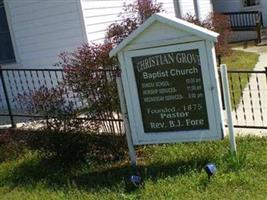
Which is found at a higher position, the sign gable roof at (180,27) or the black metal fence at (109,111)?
the sign gable roof at (180,27)

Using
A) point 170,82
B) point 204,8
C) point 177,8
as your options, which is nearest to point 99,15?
point 170,82

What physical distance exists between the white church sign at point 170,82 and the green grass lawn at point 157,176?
37cm

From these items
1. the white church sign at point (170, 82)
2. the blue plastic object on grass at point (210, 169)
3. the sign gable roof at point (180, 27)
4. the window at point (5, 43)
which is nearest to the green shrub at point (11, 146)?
the white church sign at point (170, 82)

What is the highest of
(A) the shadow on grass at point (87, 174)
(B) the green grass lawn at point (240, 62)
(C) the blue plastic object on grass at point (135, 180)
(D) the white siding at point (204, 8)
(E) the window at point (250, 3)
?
(D) the white siding at point (204, 8)

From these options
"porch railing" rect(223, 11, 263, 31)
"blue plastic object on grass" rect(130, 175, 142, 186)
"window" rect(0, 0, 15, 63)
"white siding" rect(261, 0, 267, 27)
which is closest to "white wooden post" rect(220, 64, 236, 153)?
"blue plastic object on grass" rect(130, 175, 142, 186)

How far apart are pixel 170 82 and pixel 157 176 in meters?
1.16

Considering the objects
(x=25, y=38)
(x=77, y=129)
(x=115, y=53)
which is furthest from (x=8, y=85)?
(x=115, y=53)

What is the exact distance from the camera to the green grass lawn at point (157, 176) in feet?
17.7

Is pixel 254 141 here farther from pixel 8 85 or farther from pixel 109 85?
pixel 8 85

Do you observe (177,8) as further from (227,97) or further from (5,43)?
(227,97)

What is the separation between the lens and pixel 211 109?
231 inches

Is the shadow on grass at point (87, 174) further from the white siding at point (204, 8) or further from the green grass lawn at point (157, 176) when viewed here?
the white siding at point (204, 8)

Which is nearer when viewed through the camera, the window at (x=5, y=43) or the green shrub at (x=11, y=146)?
the green shrub at (x=11, y=146)

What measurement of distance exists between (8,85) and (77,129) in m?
5.16
